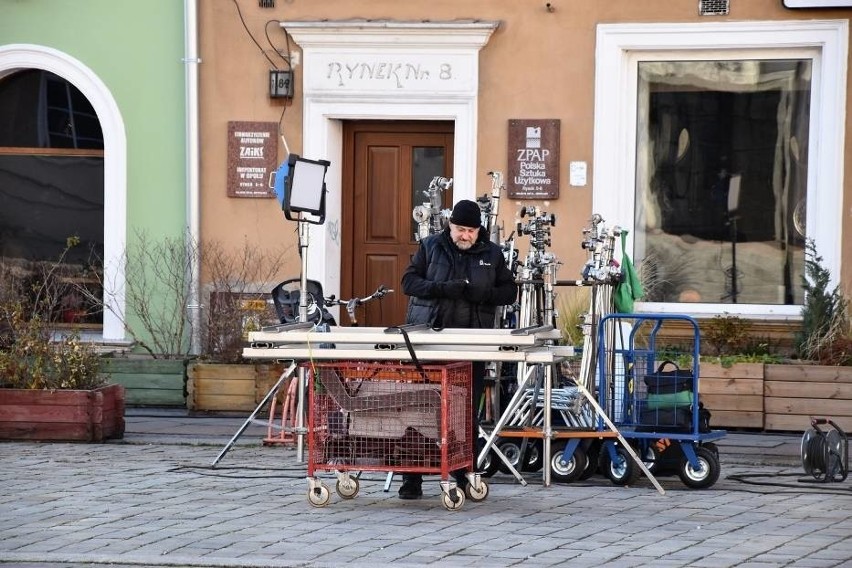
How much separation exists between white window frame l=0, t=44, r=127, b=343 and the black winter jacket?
226 inches

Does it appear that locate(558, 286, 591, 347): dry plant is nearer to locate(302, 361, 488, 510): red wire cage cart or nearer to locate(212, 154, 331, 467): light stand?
locate(212, 154, 331, 467): light stand

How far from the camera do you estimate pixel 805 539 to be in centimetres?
760

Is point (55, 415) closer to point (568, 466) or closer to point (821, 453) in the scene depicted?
point (568, 466)

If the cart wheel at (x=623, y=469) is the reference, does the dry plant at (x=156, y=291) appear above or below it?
above

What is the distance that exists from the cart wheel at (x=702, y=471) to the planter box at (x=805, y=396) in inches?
99.2

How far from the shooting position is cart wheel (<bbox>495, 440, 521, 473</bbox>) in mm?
9742

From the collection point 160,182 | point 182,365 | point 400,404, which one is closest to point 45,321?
point 182,365

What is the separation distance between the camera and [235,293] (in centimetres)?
1355

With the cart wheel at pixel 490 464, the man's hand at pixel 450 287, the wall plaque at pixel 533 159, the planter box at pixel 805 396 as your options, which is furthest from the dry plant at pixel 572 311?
the man's hand at pixel 450 287

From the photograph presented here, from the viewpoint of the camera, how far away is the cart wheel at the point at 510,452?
974 centimetres

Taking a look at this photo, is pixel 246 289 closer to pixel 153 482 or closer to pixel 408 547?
pixel 153 482

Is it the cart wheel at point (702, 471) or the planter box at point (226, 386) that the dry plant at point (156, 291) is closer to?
the planter box at point (226, 386)

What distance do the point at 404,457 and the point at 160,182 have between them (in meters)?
6.43

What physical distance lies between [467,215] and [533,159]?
4.76 metres
